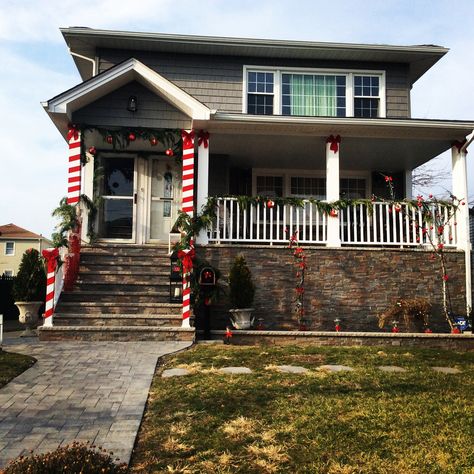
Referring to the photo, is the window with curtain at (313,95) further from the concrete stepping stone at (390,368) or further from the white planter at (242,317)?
the concrete stepping stone at (390,368)

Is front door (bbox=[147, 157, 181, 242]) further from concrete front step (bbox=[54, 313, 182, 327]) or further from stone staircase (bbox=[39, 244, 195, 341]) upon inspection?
concrete front step (bbox=[54, 313, 182, 327])

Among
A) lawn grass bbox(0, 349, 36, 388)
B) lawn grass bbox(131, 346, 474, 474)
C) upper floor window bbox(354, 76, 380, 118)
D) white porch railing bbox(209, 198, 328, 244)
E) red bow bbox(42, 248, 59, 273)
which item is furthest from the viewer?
upper floor window bbox(354, 76, 380, 118)

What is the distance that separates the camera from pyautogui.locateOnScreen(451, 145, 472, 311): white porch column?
29.9 feet

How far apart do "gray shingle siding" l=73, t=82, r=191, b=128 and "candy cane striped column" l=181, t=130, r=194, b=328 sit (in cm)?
33

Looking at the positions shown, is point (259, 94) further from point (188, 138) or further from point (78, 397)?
point (78, 397)

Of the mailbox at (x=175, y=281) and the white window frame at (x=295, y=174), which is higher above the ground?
the white window frame at (x=295, y=174)

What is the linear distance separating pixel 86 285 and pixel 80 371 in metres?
3.38

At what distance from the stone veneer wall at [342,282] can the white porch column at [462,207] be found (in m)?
0.11

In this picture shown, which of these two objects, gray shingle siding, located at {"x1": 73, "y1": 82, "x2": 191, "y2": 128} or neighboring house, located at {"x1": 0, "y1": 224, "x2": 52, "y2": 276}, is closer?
gray shingle siding, located at {"x1": 73, "y1": 82, "x2": 191, "y2": 128}

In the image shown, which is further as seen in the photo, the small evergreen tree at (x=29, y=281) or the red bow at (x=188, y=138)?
the red bow at (x=188, y=138)

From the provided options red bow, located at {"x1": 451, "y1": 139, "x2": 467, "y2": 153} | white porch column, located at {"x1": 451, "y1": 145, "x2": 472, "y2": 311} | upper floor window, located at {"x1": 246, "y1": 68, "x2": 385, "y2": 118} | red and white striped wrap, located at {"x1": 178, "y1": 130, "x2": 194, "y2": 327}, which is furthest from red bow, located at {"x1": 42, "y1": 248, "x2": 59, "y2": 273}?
red bow, located at {"x1": 451, "y1": 139, "x2": 467, "y2": 153}

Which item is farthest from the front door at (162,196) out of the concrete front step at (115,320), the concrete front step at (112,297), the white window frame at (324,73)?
the concrete front step at (115,320)

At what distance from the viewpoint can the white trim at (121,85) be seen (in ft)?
28.4

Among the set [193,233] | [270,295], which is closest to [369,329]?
[270,295]
